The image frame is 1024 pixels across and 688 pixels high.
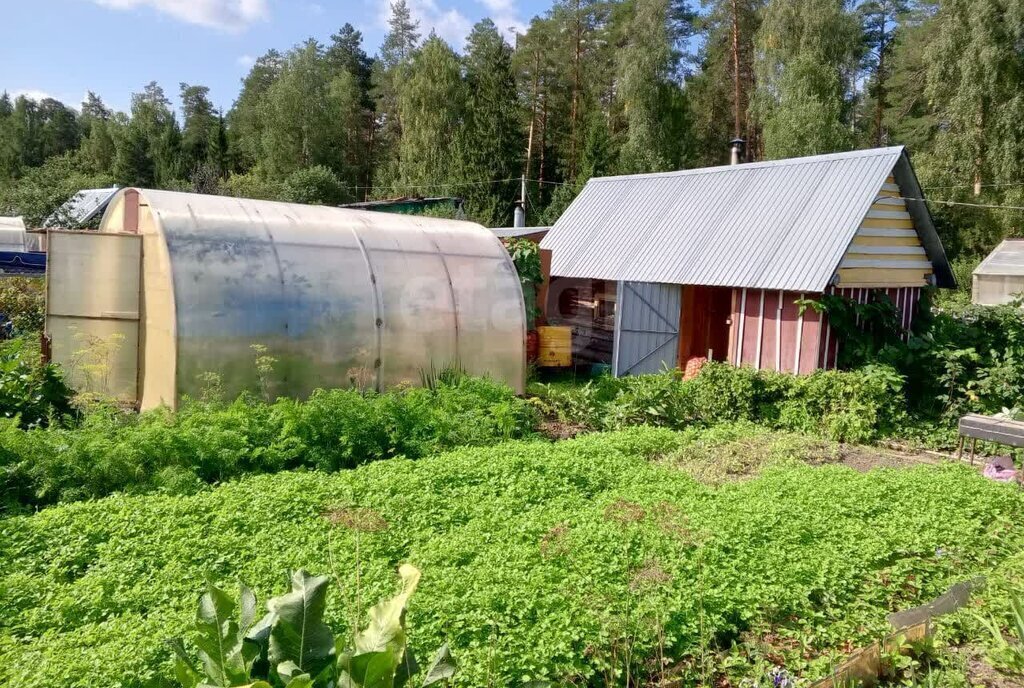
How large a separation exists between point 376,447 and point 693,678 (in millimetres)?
4818

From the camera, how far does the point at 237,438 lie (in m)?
7.66

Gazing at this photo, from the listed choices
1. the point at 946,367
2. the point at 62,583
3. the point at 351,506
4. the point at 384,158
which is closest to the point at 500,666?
the point at 351,506

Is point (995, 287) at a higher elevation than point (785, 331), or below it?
A: higher

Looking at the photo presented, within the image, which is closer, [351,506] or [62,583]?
[62,583]

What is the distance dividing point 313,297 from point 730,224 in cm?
859

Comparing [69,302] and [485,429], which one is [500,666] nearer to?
[485,429]

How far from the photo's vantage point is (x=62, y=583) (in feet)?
16.3

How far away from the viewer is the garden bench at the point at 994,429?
355 inches

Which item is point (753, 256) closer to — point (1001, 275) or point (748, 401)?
point (748, 401)

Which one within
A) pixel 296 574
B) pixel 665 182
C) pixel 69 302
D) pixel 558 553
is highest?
pixel 665 182

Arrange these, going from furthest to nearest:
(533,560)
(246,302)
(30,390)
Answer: (246,302) → (30,390) → (533,560)

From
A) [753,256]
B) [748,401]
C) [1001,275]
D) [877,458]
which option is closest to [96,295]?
[748,401]

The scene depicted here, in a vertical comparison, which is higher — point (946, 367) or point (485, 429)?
point (946, 367)

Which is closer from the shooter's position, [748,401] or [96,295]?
[96,295]
